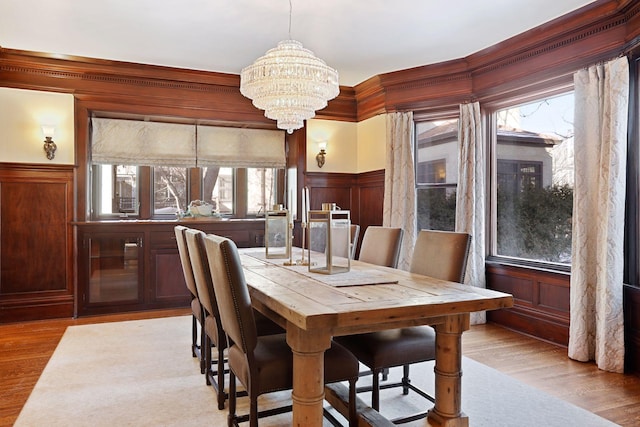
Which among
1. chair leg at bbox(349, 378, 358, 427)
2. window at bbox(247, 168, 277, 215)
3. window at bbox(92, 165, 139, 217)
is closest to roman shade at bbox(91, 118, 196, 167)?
window at bbox(92, 165, 139, 217)

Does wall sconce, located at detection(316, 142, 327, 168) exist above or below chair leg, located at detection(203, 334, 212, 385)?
above

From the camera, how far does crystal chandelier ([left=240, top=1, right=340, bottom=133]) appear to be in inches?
120

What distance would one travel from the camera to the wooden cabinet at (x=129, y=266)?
4.82 metres

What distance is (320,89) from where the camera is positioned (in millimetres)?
3182

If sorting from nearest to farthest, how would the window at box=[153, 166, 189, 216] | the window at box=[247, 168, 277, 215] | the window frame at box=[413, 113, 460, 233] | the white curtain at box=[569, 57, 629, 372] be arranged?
the white curtain at box=[569, 57, 629, 372], the window frame at box=[413, 113, 460, 233], the window at box=[153, 166, 189, 216], the window at box=[247, 168, 277, 215]

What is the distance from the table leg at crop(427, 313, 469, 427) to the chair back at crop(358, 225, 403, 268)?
1.07 meters

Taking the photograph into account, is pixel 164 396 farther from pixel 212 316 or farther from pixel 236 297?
pixel 236 297

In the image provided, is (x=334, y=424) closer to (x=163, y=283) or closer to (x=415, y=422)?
(x=415, y=422)

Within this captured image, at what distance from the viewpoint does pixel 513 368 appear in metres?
3.28

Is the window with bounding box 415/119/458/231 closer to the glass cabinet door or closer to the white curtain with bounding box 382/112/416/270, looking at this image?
the white curtain with bounding box 382/112/416/270

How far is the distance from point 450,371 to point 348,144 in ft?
13.8

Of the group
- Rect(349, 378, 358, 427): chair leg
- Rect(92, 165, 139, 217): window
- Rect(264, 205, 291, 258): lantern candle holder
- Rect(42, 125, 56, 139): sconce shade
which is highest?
Rect(42, 125, 56, 139): sconce shade

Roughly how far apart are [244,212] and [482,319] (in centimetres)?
323

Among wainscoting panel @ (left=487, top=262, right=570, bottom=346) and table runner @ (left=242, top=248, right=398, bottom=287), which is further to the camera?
wainscoting panel @ (left=487, top=262, right=570, bottom=346)
